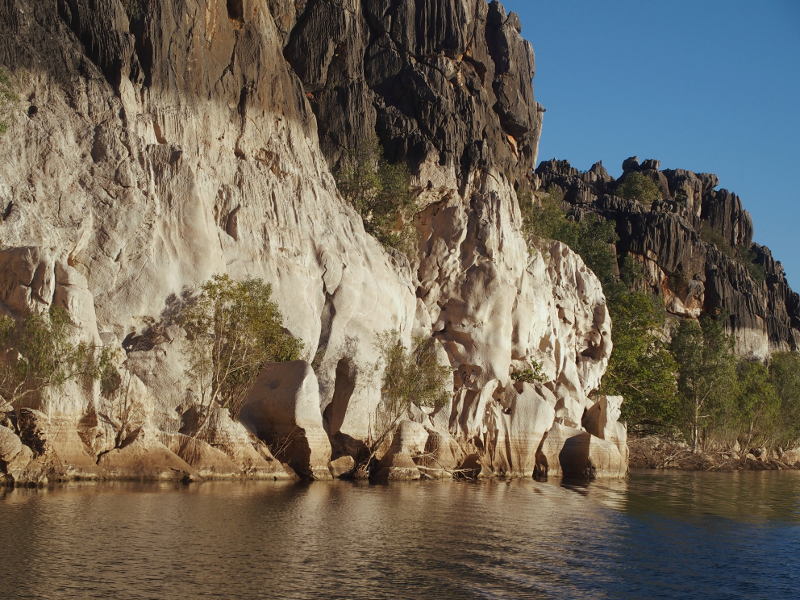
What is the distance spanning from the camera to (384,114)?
65.2 metres

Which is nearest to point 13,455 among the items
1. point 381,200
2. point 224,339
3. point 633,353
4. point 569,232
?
point 224,339

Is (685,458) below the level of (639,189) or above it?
below

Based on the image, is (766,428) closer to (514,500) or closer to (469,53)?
(469,53)

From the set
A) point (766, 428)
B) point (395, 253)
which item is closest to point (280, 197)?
point (395, 253)

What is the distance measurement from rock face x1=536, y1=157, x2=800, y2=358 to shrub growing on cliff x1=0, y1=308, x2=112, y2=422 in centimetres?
8824

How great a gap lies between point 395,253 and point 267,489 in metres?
24.4

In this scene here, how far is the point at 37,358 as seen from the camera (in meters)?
31.5

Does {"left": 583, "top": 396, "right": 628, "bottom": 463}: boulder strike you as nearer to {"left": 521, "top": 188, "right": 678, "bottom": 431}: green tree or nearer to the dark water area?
{"left": 521, "top": 188, "right": 678, "bottom": 431}: green tree

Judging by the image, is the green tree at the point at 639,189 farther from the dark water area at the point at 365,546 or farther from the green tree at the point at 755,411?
the dark water area at the point at 365,546

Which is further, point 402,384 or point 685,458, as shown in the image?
point 685,458

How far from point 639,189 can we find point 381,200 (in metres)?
87.3

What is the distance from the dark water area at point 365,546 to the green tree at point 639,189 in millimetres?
104131

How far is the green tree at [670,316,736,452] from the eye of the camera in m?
81.3

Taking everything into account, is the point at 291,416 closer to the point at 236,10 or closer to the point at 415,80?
the point at 236,10
